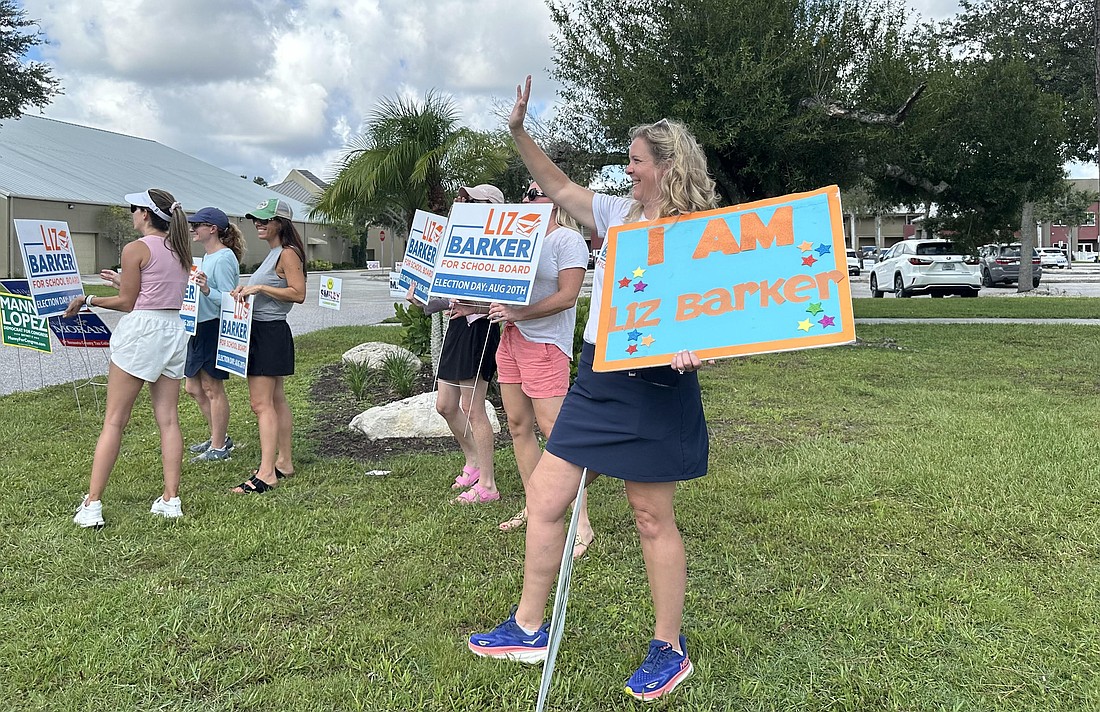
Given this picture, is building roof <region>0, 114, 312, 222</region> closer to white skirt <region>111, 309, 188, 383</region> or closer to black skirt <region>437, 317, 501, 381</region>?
white skirt <region>111, 309, 188, 383</region>

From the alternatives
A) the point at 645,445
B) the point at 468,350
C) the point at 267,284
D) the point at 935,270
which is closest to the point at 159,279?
the point at 267,284

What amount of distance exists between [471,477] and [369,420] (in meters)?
1.92

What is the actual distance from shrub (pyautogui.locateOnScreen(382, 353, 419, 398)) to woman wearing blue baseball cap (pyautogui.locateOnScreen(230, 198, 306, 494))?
3.02 m

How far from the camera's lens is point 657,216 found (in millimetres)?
2777

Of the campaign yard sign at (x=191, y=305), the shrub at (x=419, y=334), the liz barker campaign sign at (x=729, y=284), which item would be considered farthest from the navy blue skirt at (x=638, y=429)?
the shrub at (x=419, y=334)

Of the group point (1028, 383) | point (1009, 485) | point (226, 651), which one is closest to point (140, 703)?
point (226, 651)

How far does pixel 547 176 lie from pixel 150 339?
8.21 ft

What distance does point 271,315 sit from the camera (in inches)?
202

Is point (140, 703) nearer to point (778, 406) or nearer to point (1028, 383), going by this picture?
point (778, 406)

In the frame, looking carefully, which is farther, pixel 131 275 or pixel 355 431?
pixel 355 431

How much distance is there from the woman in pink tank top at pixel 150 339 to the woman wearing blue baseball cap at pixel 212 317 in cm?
50

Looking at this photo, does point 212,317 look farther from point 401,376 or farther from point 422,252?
point 401,376

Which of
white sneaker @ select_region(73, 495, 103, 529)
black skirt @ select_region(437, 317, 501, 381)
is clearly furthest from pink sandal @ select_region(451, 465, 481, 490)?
white sneaker @ select_region(73, 495, 103, 529)

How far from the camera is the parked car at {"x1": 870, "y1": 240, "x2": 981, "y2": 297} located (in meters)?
23.5
